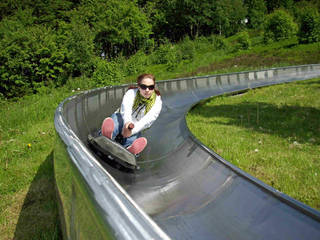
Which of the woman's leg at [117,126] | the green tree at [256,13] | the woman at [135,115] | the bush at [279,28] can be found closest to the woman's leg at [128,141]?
the woman at [135,115]

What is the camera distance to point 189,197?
100.0 inches

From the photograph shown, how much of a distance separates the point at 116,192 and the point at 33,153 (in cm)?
404

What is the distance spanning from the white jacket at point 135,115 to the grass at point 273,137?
1093 mm

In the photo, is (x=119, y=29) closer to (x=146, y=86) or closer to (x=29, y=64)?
(x=29, y=64)

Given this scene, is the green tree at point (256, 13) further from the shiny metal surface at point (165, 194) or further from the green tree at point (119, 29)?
the shiny metal surface at point (165, 194)

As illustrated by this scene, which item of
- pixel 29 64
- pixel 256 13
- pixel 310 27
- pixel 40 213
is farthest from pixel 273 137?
pixel 256 13

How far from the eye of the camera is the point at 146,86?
331 cm

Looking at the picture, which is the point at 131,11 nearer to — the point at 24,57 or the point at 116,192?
the point at 24,57

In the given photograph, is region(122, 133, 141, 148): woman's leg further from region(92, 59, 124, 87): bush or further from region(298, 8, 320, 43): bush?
region(298, 8, 320, 43): bush

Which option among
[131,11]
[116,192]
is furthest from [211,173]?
[131,11]

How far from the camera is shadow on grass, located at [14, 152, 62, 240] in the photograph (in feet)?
7.98

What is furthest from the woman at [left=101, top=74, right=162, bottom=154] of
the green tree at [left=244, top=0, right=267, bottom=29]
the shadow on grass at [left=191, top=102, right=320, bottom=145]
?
the green tree at [left=244, top=0, right=267, bottom=29]

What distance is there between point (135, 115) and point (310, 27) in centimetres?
1868

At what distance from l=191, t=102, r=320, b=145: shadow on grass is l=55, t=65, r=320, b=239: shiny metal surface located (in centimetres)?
161
